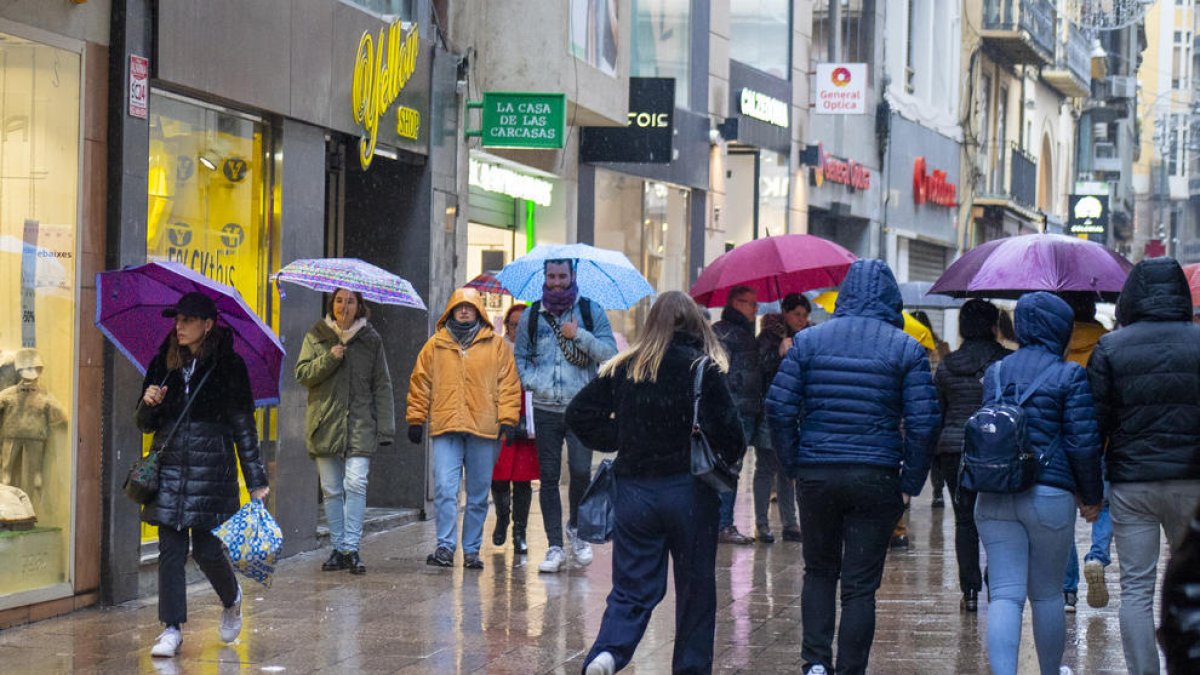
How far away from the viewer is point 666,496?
303 inches

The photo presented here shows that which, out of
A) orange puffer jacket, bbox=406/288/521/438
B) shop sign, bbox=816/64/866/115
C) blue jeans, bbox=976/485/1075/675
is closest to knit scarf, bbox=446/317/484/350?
orange puffer jacket, bbox=406/288/521/438

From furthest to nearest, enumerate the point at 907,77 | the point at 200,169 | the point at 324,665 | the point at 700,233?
1. the point at 907,77
2. the point at 700,233
3. the point at 200,169
4. the point at 324,665

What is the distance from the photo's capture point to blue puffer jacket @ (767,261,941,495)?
7547 millimetres

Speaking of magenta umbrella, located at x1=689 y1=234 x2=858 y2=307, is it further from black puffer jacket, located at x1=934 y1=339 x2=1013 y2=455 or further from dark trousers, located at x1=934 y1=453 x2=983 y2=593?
dark trousers, located at x1=934 y1=453 x2=983 y2=593

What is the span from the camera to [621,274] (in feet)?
40.8

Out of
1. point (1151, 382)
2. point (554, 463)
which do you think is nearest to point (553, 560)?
point (554, 463)

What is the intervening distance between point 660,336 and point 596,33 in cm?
1064

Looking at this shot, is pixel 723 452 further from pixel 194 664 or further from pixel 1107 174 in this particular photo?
pixel 1107 174

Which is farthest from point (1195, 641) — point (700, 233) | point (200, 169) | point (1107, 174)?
point (1107, 174)

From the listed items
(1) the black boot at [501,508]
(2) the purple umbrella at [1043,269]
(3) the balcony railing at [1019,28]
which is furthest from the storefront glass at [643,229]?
(3) the balcony railing at [1019,28]

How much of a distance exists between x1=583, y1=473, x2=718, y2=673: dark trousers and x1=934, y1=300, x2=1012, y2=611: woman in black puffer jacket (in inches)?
107

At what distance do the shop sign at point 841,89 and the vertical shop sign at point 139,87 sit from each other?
58.8 ft

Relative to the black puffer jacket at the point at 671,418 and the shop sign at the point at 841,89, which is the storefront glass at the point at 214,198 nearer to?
the black puffer jacket at the point at 671,418

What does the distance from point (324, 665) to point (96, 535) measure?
2.25m
